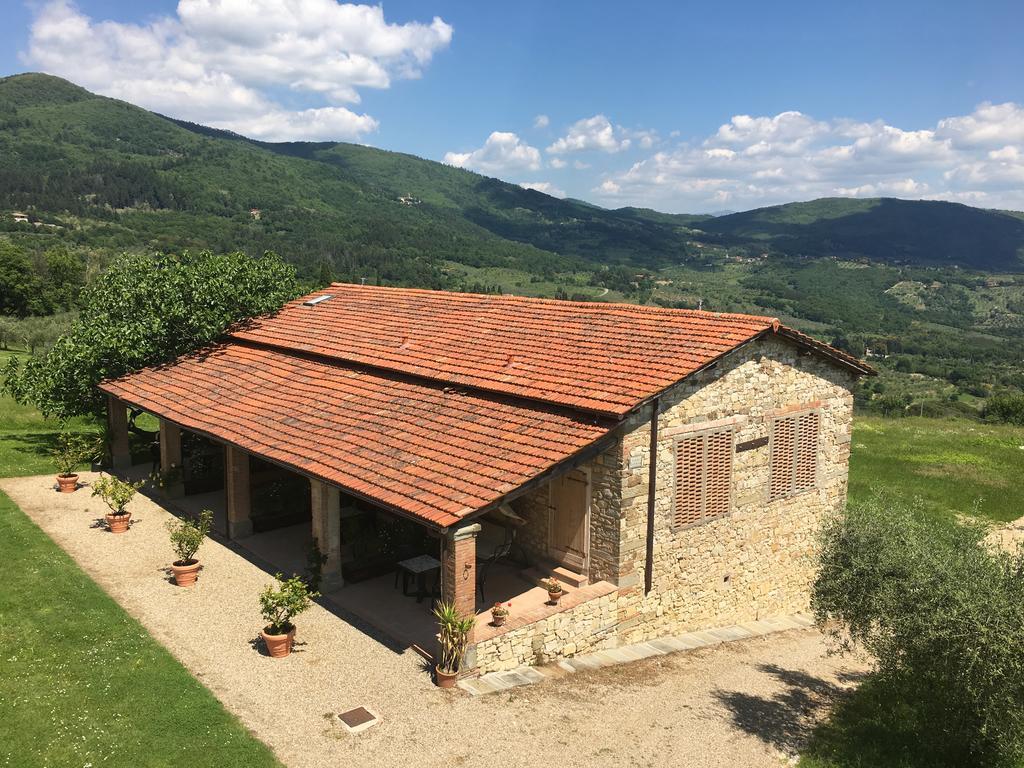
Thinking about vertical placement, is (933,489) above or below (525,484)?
below

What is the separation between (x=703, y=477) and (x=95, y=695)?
10.3 meters

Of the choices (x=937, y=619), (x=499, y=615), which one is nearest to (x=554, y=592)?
(x=499, y=615)

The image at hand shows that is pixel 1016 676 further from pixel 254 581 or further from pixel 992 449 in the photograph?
pixel 992 449

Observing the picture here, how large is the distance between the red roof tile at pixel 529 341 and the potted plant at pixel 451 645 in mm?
4160

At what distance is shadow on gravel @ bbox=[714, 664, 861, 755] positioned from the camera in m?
10.1

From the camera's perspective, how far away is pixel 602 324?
16312mm

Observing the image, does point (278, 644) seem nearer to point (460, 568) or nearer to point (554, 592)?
point (460, 568)

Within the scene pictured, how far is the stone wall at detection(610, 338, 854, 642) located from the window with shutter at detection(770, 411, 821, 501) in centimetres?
23

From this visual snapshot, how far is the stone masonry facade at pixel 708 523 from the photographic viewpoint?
41.3 feet

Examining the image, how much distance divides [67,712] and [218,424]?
7596 millimetres

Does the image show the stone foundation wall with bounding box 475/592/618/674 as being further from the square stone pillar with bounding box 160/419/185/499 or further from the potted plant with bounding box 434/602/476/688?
the square stone pillar with bounding box 160/419/185/499

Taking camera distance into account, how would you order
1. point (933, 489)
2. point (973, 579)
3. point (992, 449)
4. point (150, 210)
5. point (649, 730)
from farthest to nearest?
point (150, 210), point (992, 449), point (933, 489), point (649, 730), point (973, 579)

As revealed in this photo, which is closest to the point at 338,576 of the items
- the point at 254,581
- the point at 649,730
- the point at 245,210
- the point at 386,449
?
the point at 254,581

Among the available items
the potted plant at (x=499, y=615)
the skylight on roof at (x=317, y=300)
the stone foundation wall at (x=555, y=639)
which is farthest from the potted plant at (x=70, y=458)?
the stone foundation wall at (x=555, y=639)
